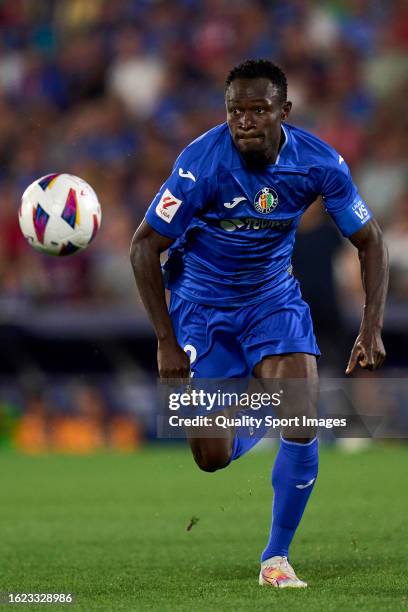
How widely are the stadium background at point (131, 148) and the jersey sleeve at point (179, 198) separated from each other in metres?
5.07

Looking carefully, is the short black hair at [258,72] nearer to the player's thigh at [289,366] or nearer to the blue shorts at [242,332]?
the blue shorts at [242,332]

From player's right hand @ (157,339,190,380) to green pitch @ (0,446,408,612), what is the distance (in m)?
0.80

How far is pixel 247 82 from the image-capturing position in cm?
469

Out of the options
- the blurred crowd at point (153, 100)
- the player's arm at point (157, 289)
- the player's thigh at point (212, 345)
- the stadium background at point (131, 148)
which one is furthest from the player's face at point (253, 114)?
the blurred crowd at point (153, 100)

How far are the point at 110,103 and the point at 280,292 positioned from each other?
32.0 ft

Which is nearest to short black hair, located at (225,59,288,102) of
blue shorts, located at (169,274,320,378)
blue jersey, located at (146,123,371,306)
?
blue jersey, located at (146,123,371,306)

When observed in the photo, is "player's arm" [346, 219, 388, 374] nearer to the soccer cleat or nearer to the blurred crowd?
the soccer cleat

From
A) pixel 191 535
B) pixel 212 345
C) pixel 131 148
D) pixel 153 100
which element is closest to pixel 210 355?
pixel 212 345

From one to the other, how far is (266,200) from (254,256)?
295mm

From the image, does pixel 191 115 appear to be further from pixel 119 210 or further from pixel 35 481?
pixel 35 481

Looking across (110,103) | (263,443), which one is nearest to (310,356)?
(263,443)

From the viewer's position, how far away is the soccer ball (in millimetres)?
5824

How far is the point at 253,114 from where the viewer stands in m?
4.68

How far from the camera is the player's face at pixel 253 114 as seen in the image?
4.67 meters
